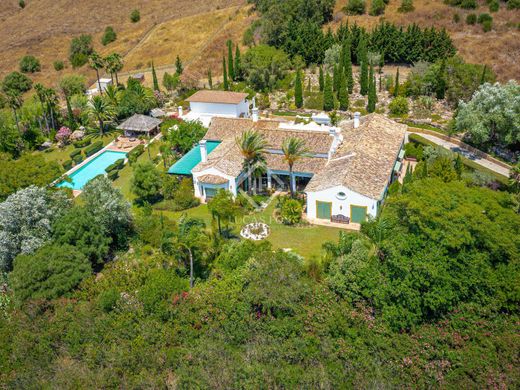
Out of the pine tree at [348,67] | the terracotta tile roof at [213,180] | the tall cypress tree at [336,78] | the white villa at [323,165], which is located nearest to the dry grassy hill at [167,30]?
the pine tree at [348,67]

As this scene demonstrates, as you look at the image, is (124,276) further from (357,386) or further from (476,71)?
(476,71)

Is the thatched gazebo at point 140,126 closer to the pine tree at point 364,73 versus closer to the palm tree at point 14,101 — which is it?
the palm tree at point 14,101

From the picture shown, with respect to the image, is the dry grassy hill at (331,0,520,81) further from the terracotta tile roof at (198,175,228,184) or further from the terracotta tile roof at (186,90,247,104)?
the terracotta tile roof at (198,175,228,184)

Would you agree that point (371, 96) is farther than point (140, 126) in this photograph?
Yes

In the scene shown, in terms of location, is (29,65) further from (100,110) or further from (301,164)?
(301,164)

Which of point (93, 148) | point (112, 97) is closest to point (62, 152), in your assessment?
point (93, 148)

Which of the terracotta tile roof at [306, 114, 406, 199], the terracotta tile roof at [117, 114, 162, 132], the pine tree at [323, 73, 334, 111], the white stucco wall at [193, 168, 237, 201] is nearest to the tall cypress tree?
the pine tree at [323, 73, 334, 111]

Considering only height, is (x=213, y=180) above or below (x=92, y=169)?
above

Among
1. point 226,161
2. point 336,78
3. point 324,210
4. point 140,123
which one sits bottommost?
point 324,210
